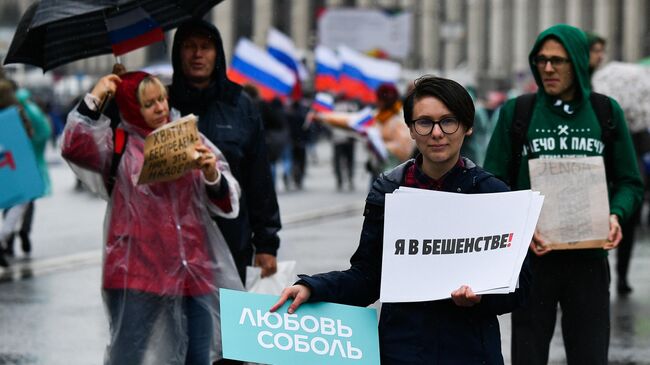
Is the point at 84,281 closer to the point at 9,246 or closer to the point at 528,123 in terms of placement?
the point at 9,246

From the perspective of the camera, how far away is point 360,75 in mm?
29938

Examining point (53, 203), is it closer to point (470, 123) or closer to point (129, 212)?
point (129, 212)

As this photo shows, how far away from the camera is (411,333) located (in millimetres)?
4145

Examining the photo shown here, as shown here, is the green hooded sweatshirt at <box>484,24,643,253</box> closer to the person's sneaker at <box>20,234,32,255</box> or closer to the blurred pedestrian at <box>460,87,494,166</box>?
the blurred pedestrian at <box>460,87,494,166</box>

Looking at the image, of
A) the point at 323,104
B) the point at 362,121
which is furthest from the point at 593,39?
the point at 323,104

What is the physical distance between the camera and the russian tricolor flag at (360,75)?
97.1ft

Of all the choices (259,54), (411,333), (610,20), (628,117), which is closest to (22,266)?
(628,117)

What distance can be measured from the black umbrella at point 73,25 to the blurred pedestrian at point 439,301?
2025 millimetres

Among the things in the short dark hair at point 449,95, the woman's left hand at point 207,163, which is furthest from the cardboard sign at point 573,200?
the short dark hair at point 449,95

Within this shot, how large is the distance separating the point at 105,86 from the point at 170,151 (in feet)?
1.36

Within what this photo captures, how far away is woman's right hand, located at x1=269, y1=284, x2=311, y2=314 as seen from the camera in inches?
161

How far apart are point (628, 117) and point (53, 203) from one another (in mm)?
11743

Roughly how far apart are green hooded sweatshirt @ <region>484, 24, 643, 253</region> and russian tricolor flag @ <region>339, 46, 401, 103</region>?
920 inches

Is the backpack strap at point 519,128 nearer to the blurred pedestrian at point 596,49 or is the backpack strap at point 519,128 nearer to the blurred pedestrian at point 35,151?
the blurred pedestrian at point 596,49
